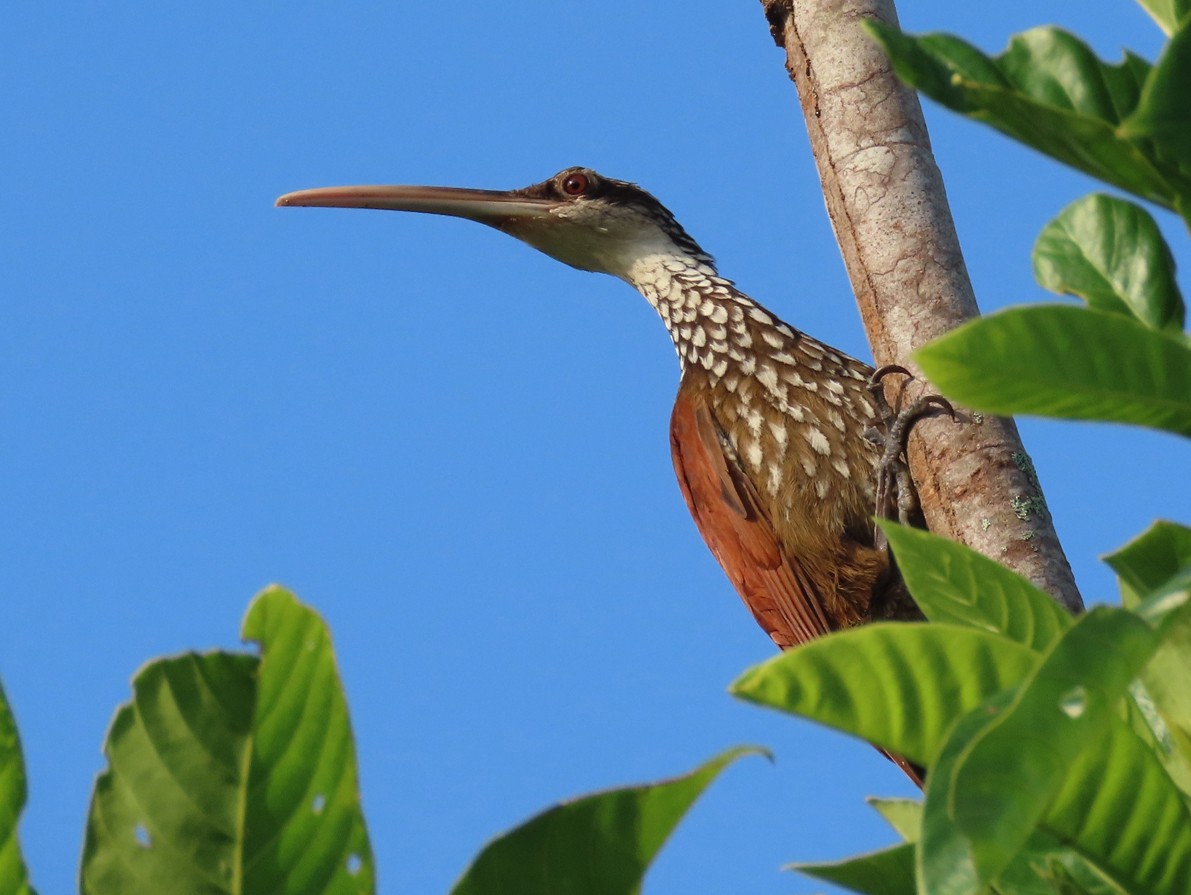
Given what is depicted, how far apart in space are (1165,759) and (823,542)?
3099 mm

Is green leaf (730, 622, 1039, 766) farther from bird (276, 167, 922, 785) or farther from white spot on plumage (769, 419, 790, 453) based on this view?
white spot on plumage (769, 419, 790, 453)

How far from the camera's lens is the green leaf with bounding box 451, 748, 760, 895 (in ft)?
3.65

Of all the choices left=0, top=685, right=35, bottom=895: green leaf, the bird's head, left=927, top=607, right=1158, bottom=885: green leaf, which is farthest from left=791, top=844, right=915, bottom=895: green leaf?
the bird's head

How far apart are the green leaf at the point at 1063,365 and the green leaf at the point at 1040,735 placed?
246mm

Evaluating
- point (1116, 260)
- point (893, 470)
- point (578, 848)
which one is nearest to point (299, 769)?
point (578, 848)

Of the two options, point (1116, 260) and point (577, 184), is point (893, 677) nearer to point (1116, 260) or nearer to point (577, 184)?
point (1116, 260)

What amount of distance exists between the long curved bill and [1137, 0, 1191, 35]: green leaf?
13.3ft

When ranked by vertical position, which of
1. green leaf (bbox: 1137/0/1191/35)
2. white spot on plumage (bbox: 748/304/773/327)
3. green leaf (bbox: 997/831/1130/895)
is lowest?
green leaf (bbox: 997/831/1130/895)

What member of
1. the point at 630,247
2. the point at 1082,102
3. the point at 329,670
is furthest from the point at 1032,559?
the point at 630,247

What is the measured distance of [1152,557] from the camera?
1.38m

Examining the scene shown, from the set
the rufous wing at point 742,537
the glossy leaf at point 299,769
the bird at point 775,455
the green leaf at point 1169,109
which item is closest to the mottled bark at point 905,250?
the bird at point 775,455

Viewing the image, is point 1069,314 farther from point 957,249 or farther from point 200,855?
point 957,249

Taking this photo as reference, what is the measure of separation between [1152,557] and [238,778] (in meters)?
0.87

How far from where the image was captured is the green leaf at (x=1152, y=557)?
4.44 ft
